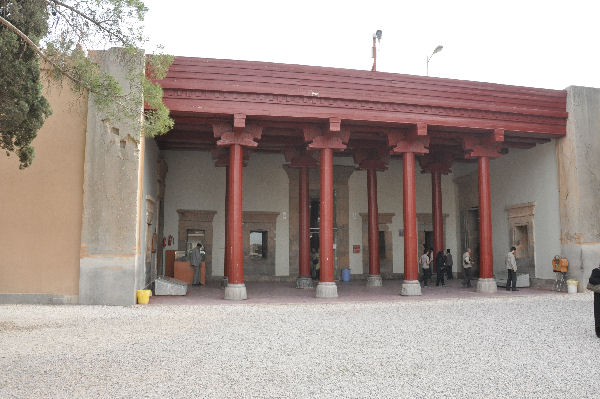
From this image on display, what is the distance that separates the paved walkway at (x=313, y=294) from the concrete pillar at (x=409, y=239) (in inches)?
13.6

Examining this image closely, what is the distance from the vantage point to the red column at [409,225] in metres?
13.3

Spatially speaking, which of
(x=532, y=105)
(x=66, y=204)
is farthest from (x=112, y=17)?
(x=532, y=105)

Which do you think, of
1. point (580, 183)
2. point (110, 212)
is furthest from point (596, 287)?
point (110, 212)

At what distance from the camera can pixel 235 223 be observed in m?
12.3

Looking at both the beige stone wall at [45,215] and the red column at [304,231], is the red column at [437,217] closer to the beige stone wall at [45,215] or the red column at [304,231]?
the red column at [304,231]

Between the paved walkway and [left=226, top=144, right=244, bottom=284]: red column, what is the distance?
75 cm

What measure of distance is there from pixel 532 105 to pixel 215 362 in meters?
12.6

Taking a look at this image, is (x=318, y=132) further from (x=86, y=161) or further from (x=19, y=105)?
(x=19, y=105)

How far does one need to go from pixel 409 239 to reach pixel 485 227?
2521mm

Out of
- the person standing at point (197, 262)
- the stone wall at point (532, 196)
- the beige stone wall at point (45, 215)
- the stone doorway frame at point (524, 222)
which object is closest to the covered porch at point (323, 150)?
the stone wall at point (532, 196)

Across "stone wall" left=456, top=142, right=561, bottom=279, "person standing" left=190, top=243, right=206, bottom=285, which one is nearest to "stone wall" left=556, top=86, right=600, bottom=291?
"stone wall" left=456, top=142, right=561, bottom=279

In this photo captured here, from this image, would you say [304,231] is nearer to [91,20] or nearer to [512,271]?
[512,271]

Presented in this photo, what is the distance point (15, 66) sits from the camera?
7.17m

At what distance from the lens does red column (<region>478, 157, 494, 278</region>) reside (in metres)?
13.9
